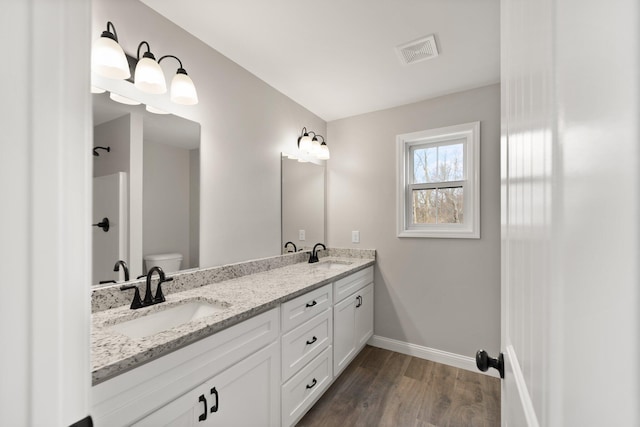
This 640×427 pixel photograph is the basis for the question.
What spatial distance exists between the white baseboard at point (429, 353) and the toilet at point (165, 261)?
6.93 feet

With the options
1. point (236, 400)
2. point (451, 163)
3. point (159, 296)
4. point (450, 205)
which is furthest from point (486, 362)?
point (451, 163)

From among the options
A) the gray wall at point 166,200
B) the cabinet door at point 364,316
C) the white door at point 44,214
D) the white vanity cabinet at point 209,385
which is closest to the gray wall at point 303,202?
the cabinet door at point 364,316

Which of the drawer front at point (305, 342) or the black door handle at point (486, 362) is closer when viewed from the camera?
the black door handle at point (486, 362)

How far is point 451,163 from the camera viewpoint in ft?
8.45

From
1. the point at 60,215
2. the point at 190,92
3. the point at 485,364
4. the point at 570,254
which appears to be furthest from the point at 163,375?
the point at 190,92

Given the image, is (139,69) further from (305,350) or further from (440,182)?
(440,182)

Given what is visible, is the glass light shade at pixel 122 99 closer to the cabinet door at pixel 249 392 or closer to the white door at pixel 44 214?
the white door at pixel 44 214

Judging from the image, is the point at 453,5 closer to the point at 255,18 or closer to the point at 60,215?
Result: the point at 255,18

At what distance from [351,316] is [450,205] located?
1.41m

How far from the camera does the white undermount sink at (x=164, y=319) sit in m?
1.21

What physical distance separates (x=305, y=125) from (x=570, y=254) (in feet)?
8.95

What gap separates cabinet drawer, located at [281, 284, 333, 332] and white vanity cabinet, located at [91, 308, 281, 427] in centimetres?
8

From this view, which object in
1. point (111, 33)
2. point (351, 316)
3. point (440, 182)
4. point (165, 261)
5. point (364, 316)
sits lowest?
point (364, 316)

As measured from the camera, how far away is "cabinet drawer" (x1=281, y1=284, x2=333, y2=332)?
154cm
